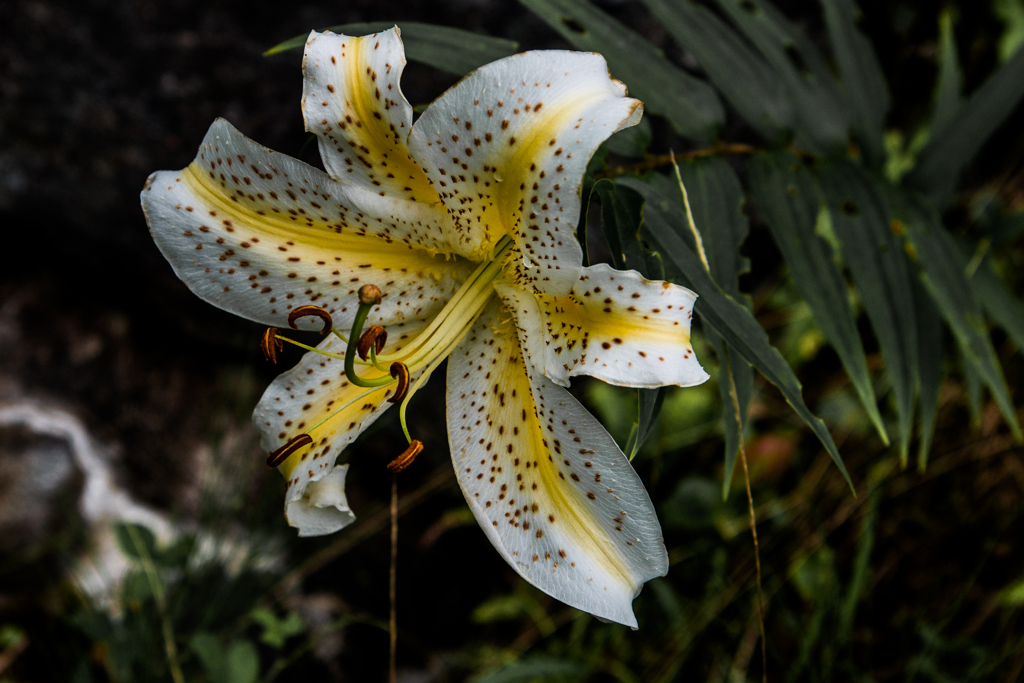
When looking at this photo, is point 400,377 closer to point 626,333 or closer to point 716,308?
point 626,333

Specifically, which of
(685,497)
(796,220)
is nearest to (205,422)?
(685,497)

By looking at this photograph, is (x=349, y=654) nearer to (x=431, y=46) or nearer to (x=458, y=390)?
(x=458, y=390)

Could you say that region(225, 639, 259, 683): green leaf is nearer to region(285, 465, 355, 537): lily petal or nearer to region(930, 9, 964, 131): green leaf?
region(285, 465, 355, 537): lily petal

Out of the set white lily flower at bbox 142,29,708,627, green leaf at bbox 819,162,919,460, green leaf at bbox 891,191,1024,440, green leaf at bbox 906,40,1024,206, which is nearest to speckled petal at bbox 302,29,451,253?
white lily flower at bbox 142,29,708,627

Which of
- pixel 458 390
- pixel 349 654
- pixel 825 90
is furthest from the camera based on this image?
pixel 349 654

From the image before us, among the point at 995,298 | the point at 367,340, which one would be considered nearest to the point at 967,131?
the point at 995,298

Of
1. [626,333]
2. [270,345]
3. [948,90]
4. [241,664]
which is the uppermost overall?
[948,90]
